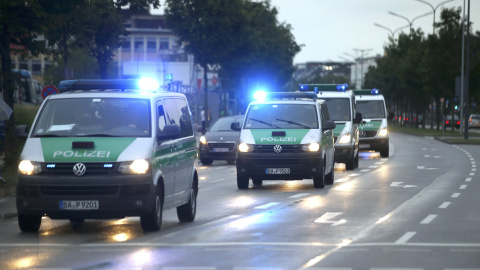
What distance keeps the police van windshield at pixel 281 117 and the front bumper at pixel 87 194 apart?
10406 mm

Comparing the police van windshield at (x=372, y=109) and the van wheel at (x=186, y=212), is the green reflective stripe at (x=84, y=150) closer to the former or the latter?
the van wheel at (x=186, y=212)

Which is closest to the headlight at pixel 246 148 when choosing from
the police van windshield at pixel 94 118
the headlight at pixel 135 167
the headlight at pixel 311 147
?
the headlight at pixel 311 147

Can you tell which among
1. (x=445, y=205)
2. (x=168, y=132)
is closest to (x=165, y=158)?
(x=168, y=132)

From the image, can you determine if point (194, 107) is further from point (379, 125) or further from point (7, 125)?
point (7, 125)

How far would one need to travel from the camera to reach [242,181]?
76.7 ft

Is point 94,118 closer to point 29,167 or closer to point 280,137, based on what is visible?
point 29,167

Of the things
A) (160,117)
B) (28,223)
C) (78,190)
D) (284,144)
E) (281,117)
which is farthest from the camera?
(281,117)

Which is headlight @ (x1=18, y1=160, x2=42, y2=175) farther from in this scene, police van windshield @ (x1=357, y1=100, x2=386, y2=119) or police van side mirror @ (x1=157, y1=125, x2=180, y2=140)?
police van windshield @ (x1=357, y1=100, x2=386, y2=119)

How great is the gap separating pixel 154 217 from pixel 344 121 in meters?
18.8

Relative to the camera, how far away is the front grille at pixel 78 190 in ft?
43.2

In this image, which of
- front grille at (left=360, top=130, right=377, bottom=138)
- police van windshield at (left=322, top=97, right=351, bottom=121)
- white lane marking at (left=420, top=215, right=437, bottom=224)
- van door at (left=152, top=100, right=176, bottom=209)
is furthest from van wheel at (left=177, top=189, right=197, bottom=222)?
front grille at (left=360, top=130, right=377, bottom=138)

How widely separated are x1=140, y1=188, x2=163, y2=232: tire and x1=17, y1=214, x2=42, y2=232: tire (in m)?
1.37

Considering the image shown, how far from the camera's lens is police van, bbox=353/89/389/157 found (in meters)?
40.1

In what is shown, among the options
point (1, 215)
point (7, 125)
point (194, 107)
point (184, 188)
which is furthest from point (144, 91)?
point (194, 107)
